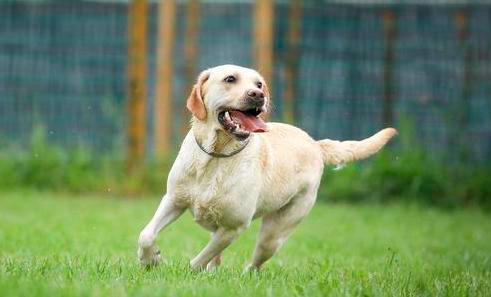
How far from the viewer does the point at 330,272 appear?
24.1 ft

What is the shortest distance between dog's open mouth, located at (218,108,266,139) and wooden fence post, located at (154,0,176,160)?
7811 millimetres

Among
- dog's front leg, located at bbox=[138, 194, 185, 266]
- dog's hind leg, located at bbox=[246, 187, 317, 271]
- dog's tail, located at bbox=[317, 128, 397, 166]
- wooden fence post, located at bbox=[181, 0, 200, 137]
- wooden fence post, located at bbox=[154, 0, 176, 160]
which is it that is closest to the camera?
dog's front leg, located at bbox=[138, 194, 185, 266]

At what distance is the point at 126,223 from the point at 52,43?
5.39 metres

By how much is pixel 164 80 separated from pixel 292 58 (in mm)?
1878

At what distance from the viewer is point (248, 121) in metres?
6.73

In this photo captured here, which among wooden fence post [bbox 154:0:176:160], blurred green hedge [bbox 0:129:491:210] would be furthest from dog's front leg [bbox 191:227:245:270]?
wooden fence post [bbox 154:0:176:160]

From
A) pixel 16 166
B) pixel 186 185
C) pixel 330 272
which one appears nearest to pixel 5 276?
pixel 186 185

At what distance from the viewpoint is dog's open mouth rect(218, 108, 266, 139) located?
6.66 meters

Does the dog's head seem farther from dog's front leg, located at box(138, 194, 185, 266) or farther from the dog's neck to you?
dog's front leg, located at box(138, 194, 185, 266)

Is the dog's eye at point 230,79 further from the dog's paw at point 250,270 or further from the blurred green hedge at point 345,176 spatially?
the blurred green hedge at point 345,176

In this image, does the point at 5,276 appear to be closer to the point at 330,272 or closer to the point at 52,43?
the point at 330,272

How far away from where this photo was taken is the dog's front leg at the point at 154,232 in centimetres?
670

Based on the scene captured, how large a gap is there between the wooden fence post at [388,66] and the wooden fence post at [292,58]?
124 cm

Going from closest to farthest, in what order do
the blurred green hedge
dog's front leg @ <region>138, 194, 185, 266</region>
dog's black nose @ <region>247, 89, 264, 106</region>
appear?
dog's black nose @ <region>247, 89, 264, 106</region>
dog's front leg @ <region>138, 194, 185, 266</region>
the blurred green hedge
